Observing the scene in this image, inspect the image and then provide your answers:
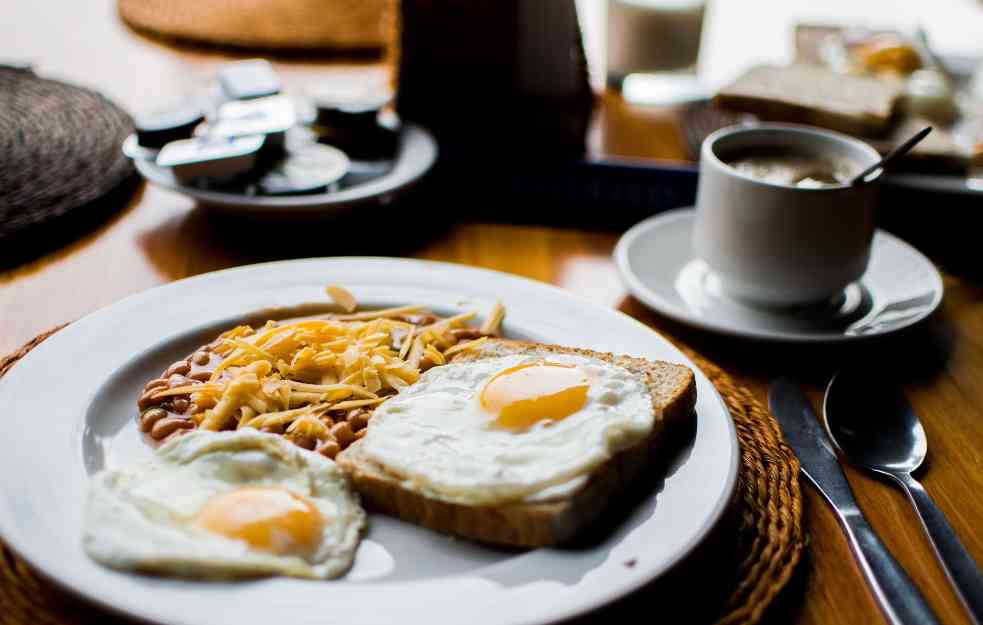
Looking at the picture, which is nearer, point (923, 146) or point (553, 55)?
point (923, 146)

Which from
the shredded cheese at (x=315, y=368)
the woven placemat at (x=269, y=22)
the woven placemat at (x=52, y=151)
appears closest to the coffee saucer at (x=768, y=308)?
the shredded cheese at (x=315, y=368)

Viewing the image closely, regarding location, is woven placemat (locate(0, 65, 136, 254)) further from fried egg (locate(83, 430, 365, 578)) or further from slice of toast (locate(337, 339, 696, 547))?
slice of toast (locate(337, 339, 696, 547))

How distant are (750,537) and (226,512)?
2.06ft

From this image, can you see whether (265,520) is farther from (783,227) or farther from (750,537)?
(783,227)

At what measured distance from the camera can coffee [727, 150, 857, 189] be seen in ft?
5.38

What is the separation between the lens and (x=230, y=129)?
1.92 meters

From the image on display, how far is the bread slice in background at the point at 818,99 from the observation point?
2221 millimetres

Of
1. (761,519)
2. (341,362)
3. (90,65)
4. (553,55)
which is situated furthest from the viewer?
(90,65)

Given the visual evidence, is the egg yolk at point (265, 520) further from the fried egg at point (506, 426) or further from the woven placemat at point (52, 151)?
the woven placemat at point (52, 151)

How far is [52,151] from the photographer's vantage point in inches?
80.0

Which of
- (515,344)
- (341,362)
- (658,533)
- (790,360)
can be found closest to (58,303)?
(341,362)

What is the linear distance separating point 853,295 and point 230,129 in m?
1.29

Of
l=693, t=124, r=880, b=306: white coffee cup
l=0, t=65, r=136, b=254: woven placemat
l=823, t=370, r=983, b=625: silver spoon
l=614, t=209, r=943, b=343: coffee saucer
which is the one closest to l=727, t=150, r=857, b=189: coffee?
l=693, t=124, r=880, b=306: white coffee cup

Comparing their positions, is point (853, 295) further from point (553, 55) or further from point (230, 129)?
point (230, 129)
